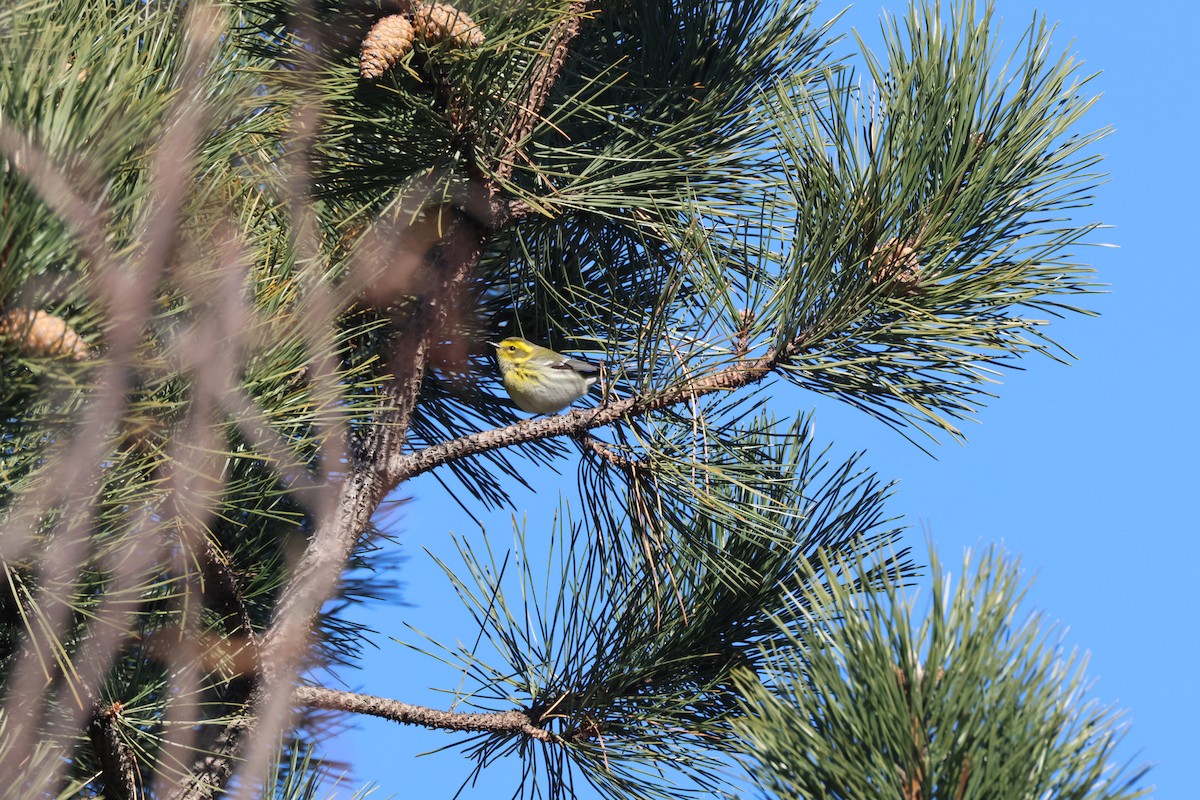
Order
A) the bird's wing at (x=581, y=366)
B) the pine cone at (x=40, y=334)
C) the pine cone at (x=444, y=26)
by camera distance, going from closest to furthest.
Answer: the pine cone at (x=40, y=334)
the pine cone at (x=444, y=26)
the bird's wing at (x=581, y=366)

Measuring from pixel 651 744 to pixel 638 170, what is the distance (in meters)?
1.15

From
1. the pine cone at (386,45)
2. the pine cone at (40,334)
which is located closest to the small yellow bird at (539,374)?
the pine cone at (386,45)

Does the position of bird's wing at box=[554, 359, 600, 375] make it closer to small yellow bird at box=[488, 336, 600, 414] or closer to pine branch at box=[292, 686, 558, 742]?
small yellow bird at box=[488, 336, 600, 414]

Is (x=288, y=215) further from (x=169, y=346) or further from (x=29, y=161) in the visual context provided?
(x=29, y=161)

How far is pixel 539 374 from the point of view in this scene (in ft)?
9.00

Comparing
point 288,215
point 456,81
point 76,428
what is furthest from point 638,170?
point 76,428

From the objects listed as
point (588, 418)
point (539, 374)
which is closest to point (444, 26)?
point (588, 418)

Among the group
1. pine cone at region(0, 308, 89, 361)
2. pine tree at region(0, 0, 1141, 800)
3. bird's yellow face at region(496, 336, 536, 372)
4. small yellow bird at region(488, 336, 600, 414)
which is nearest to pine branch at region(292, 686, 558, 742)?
pine tree at region(0, 0, 1141, 800)

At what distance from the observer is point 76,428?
1.45m

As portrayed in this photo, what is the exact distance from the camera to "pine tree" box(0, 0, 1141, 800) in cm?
136

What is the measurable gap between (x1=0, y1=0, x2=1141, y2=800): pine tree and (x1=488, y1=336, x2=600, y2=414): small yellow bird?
88mm

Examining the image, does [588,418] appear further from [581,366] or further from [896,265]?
[896,265]

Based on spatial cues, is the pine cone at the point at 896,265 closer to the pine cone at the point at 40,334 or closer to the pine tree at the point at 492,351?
the pine tree at the point at 492,351

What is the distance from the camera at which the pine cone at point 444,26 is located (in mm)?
1858
